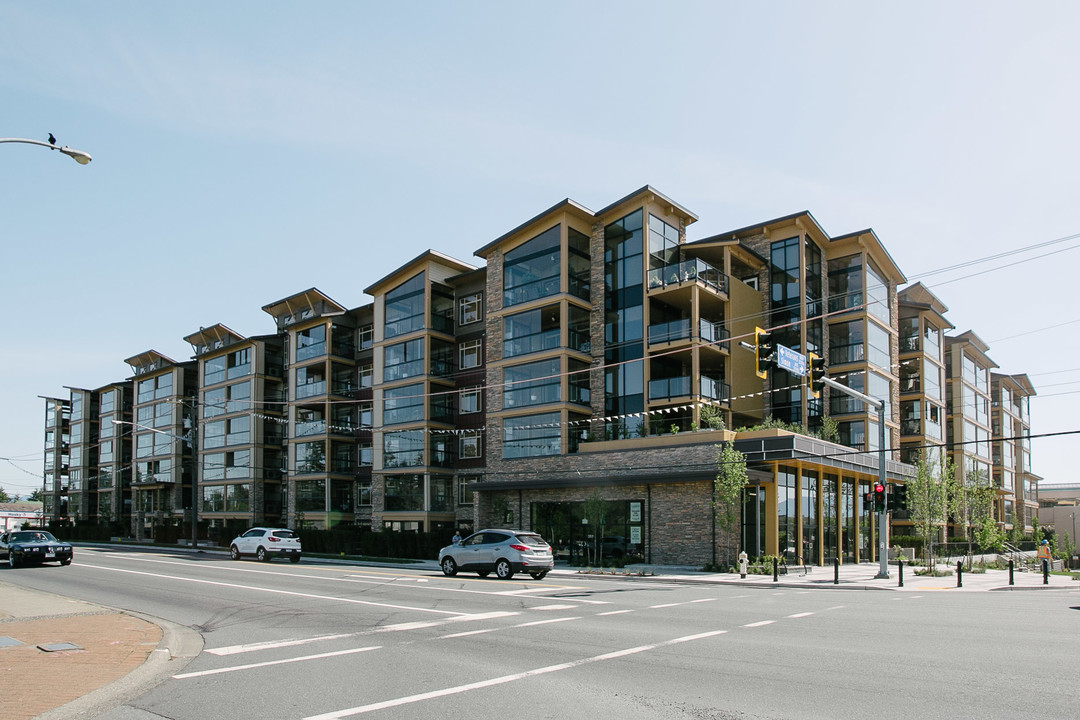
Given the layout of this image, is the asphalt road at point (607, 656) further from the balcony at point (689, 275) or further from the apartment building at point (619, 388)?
the balcony at point (689, 275)

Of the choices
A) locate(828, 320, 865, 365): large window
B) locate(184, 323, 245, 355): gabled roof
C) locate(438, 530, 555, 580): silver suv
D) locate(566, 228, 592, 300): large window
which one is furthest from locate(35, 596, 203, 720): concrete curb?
locate(184, 323, 245, 355): gabled roof

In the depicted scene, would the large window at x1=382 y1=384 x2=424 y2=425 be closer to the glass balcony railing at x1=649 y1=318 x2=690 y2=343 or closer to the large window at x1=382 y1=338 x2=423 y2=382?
the large window at x1=382 y1=338 x2=423 y2=382

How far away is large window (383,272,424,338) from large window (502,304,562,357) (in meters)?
7.86

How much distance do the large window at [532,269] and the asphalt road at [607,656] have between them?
24.3 meters

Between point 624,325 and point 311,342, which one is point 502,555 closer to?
point 624,325

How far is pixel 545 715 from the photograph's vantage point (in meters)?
8.17

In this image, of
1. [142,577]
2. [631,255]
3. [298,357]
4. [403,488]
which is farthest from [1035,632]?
[298,357]

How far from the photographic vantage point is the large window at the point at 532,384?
1674 inches

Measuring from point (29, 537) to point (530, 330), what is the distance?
23977mm

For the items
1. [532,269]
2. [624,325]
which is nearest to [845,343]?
[624,325]

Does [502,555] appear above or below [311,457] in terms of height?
below

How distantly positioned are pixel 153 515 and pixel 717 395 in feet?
186

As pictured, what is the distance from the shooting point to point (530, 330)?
44.2 metres

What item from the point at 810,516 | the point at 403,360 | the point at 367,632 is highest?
the point at 403,360
